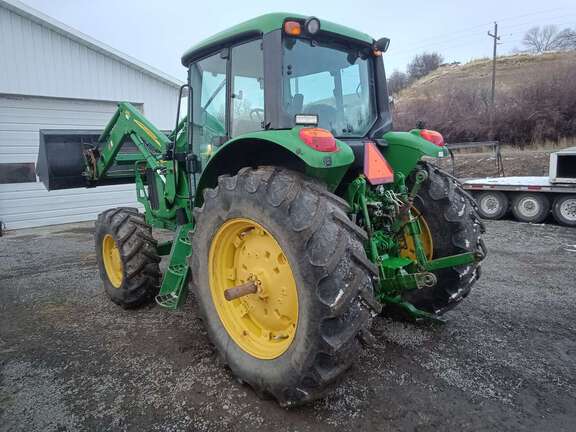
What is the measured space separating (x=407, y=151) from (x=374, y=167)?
52 cm

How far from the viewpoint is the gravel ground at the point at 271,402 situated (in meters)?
2.31

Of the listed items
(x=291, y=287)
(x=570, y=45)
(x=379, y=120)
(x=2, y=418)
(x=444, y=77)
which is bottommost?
(x=2, y=418)

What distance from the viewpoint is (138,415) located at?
238 cm

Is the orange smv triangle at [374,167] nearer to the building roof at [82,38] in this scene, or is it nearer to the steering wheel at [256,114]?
the steering wheel at [256,114]

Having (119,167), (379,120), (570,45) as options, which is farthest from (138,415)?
(570,45)

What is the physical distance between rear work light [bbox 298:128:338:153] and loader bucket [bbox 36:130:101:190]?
376 cm

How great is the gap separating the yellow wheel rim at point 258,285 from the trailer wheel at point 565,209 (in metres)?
8.42

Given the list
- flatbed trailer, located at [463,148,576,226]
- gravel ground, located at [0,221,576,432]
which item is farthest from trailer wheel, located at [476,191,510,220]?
gravel ground, located at [0,221,576,432]

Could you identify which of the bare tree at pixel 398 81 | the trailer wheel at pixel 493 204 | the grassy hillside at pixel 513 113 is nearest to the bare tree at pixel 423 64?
the bare tree at pixel 398 81

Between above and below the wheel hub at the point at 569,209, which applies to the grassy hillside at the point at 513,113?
above

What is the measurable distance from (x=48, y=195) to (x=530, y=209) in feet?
35.9

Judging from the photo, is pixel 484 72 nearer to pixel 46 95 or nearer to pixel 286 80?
pixel 46 95

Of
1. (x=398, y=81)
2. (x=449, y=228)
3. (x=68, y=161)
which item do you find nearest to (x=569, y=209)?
(x=449, y=228)

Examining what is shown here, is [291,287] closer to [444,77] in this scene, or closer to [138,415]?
[138,415]
